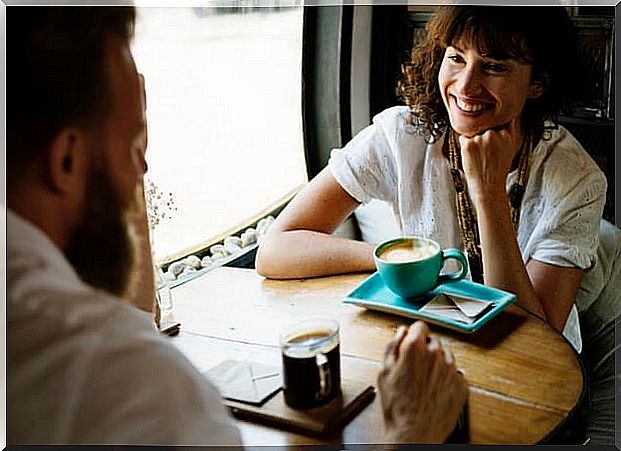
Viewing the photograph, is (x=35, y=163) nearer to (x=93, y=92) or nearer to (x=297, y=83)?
(x=93, y=92)

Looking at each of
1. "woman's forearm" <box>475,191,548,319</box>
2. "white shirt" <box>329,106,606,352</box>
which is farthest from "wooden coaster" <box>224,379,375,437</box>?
"white shirt" <box>329,106,606,352</box>

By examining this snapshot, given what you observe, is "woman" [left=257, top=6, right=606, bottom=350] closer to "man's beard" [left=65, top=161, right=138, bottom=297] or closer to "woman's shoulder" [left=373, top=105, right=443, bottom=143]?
"woman's shoulder" [left=373, top=105, right=443, bottom=143]

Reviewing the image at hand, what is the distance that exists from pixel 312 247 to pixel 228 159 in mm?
217

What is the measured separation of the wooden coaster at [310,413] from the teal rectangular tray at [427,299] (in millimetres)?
206

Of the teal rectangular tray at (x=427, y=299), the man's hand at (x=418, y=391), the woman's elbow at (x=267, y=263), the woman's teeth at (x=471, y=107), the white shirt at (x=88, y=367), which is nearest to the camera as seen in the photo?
the white shirt at (x=88, y=367)

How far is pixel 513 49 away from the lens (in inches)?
49.9

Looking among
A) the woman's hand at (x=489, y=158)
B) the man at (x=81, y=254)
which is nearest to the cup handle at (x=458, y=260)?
the woman's hand at (x=489, y=158)

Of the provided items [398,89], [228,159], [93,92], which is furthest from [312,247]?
[93,92]

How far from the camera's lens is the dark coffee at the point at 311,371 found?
1.01 metres

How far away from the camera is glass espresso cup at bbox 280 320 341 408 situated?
1.01 metres

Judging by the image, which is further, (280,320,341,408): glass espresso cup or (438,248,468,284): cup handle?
(438,248,468,284): cup handle

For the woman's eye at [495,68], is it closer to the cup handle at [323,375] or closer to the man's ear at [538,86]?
the man's ear at [538,86]

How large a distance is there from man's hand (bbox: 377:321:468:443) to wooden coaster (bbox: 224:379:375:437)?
6 centimetres

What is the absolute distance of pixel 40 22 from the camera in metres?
0.89
